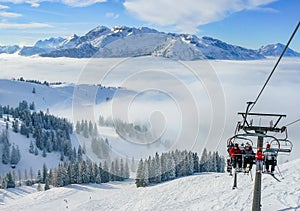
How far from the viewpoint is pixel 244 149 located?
15930mm

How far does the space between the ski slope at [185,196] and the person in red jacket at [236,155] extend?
10.9 m

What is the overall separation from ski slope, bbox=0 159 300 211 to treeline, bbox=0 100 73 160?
6628 cm

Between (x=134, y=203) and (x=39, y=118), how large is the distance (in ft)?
520

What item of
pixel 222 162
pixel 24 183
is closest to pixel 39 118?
pixel 24 183

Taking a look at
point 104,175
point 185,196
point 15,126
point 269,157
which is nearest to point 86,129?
point 15,126

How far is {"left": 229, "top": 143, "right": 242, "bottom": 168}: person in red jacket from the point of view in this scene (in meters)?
15.7

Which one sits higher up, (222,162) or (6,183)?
(222,162)

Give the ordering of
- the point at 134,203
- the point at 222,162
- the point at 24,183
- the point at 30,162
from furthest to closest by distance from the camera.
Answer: the point at 30,162
the point at 24,183
the point at 222,162
the point at 134,203

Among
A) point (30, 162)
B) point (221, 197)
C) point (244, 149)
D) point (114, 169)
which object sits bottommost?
point (30, 162)

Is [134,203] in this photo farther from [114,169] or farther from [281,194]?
[114,169]

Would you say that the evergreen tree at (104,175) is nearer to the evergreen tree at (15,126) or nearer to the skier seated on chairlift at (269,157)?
the skier seated on chairlift at (269,157)

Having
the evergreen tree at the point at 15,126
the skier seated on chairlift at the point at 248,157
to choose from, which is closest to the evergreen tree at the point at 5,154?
the evergreen tree at the point at 15,126

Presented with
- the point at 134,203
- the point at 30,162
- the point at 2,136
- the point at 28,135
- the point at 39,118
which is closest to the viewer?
the point at 134,203

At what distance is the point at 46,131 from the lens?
18162 centimetres
